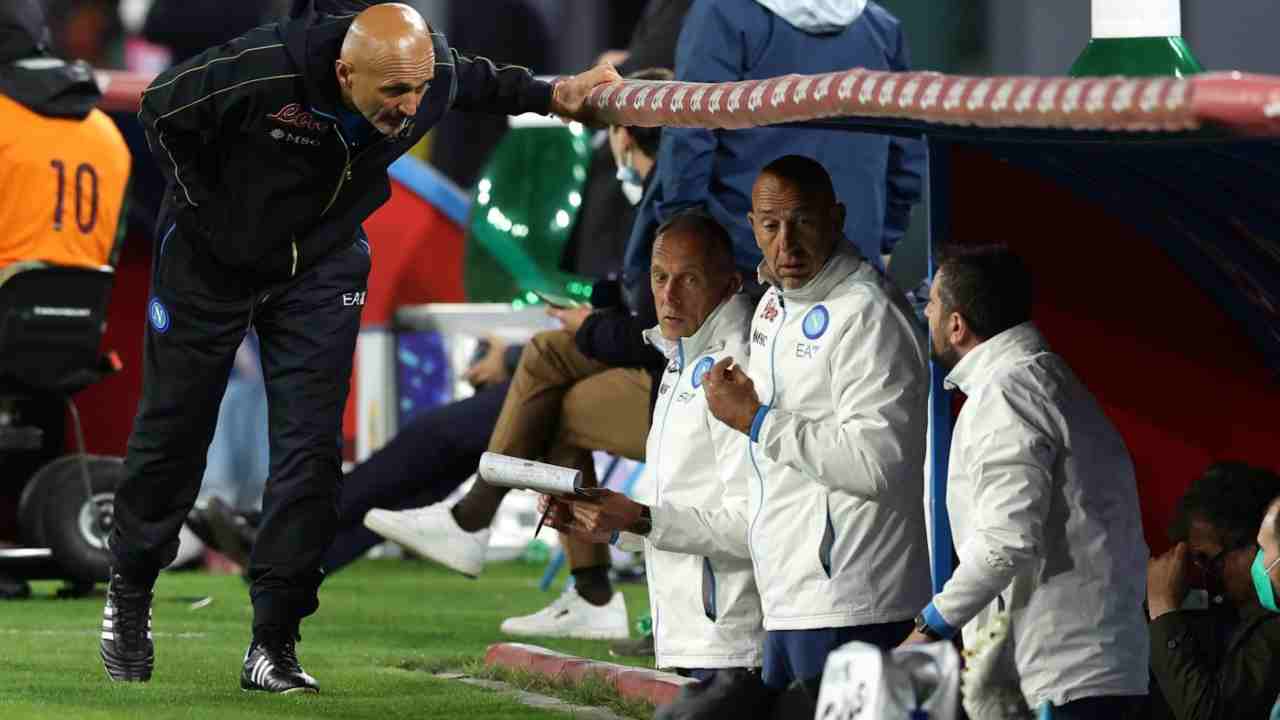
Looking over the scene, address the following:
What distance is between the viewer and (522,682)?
6703mm

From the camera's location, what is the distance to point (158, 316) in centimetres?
613

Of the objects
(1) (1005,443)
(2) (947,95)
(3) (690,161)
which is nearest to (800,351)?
(1) (1005,443)

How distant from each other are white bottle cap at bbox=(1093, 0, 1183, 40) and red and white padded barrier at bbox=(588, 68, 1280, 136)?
1117 mm

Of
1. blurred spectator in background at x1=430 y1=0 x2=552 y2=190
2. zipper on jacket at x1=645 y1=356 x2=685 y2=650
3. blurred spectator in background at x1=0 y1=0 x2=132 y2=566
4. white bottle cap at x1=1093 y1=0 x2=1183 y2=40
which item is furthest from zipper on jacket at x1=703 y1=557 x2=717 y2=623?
blurred spectator in background at x1=430 y1=0 x2=552 y2=190

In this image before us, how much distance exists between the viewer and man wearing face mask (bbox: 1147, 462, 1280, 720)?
17.1 ft

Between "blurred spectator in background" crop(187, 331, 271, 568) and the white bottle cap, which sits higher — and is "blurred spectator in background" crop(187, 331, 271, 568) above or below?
below

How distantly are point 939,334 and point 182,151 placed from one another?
6.43 feet

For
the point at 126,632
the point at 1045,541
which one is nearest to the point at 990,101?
the point at 1045,541

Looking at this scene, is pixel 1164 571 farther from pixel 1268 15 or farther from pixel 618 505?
pixel 1268 15

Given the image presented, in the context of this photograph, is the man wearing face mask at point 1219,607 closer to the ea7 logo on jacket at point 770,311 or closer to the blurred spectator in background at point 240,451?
the ea7 logo on jacket at point 770,311

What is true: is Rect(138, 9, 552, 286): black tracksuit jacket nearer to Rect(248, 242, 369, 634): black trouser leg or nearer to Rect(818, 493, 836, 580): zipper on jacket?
Rect(248, 242, 369, 634): black trouser leg

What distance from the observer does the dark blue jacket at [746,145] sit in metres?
6.75

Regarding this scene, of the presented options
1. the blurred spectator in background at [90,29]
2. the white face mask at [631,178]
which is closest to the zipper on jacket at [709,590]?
the white face mask at [631,178]

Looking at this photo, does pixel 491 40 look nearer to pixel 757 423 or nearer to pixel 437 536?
pixel 437 536
